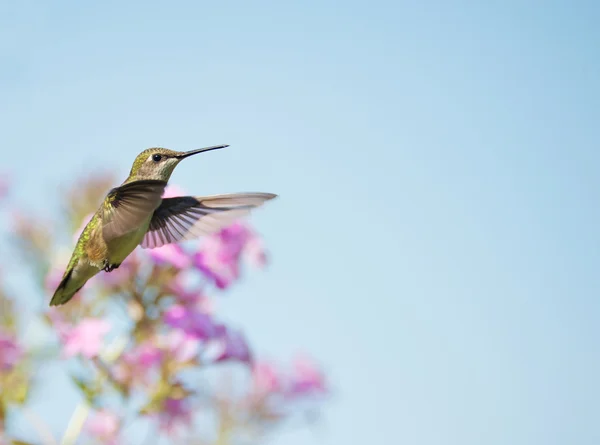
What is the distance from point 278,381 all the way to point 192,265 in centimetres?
151

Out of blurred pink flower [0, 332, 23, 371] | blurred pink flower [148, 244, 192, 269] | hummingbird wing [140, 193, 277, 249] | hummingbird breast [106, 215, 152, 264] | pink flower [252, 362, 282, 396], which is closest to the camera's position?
hummingbird breast [106, 215, 152, 264]

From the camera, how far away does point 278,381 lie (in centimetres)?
352

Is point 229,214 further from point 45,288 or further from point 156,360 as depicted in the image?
point 45,288

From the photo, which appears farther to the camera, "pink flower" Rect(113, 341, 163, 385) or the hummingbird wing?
"pink flower" Rect(113, 341, 163, 385)

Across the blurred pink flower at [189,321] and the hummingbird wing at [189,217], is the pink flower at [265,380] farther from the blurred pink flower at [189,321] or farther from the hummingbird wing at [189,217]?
the hummingbird wing at [189,217]

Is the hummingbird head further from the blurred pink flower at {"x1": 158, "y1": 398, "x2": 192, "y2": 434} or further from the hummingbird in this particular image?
the blurred pink flower at {"x1": 158, "y1": 398, "x2": 192, "y2": 434}

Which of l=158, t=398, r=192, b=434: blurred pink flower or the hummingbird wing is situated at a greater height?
the hummingbird wing

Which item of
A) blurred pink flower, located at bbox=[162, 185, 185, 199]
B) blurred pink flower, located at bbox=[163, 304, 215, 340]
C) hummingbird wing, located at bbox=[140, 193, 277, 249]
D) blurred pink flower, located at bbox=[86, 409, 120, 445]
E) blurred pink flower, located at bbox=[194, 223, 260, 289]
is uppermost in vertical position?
blurred pink flower, located at bbox=[162, 185, 185, 199]

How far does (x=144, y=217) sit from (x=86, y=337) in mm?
889

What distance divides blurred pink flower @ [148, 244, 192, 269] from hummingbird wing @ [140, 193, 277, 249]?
0.26m

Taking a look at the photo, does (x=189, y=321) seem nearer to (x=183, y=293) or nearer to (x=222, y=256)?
(x=183, y=293)

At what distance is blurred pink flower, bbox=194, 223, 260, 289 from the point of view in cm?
219

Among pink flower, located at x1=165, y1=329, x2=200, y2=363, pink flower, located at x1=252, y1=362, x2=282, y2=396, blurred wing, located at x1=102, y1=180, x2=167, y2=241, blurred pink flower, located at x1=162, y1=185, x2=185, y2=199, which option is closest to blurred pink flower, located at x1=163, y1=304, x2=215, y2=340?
pink flower, located at x1=165, y1=329, x2=200, y2=363

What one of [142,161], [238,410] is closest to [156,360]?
[142,161]
